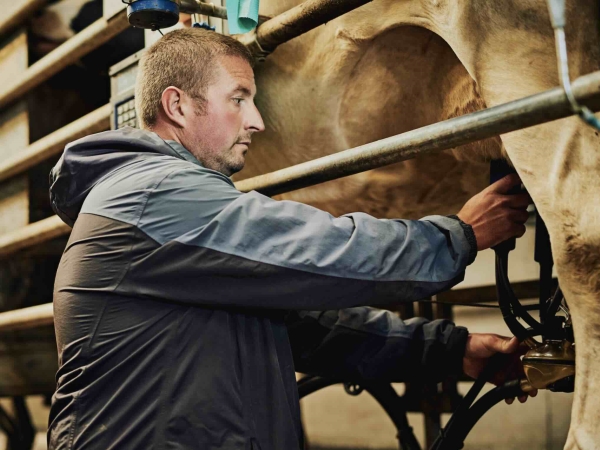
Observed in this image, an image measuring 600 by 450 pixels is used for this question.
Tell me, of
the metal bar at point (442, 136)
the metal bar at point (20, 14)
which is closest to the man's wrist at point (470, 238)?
the metal bar at point (442, 136)

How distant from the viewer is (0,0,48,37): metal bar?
7.79ft

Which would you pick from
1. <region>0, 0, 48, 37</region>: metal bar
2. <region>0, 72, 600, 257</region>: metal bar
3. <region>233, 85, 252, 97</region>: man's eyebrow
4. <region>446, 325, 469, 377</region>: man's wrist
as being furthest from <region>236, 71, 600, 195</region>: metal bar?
<region>0, 0, 48, 37</region>: metal bar

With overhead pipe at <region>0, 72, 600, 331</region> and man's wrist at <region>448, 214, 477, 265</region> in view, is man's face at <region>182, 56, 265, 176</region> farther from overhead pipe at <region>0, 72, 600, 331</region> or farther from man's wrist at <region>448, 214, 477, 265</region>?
man's wrist at <region>448, 214, 477, 265</region>

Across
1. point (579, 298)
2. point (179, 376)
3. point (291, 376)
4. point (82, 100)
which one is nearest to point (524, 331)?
point (579, 298)

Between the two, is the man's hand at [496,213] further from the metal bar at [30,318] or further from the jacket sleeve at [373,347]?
the metal bar at [30,318]

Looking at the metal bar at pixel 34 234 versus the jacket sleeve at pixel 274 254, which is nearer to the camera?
the jacket sleeve at pixel 274 254

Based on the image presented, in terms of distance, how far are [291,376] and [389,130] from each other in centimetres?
53

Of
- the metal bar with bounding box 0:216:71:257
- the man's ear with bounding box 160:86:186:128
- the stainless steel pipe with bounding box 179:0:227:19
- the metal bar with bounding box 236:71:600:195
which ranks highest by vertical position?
the stainless steel pipe with bounding box 179:0:227:19

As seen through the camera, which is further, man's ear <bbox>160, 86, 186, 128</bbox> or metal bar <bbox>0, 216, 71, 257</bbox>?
metal bar <bbox>0, 216, 71, 257</bbox>

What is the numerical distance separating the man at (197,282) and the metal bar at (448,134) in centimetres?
8

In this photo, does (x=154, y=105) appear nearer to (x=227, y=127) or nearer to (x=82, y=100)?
(x=227, y=127)

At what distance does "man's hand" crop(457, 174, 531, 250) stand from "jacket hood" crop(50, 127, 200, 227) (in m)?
0.40

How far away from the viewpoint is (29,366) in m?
2.37

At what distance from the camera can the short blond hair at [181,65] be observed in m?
1.11
